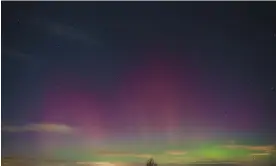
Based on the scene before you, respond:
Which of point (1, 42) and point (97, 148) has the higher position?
point (1, 42)

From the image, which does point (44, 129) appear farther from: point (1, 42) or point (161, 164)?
point (161, 164)

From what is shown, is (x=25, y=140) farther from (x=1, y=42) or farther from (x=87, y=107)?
(x=1, y=42)

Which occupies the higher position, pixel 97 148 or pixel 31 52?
pixel 31 52

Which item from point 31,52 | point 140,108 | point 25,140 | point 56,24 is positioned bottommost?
point 25,140

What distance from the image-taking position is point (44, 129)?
229 centimetres

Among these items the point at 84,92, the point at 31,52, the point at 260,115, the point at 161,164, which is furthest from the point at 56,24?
the point at 260,115

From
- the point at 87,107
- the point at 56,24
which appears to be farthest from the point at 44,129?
the point at 56,24

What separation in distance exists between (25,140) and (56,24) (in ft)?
2.69

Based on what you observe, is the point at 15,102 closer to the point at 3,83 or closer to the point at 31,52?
the point at 3,83

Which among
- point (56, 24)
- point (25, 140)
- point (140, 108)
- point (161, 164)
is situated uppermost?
point (56, 24)

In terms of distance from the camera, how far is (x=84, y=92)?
7.70ft

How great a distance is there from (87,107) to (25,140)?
472mm

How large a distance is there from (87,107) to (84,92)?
0.35ft

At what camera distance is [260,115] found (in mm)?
2316
